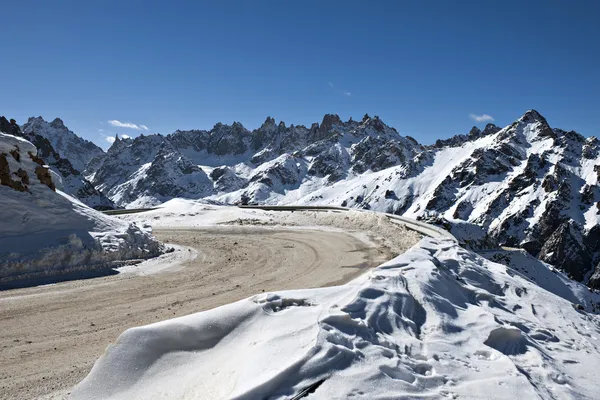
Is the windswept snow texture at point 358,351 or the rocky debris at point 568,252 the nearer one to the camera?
the windswept snow texture at point 358,351

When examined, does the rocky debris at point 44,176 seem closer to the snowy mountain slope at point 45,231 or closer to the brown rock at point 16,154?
the snowy mountain slope at point 45,231

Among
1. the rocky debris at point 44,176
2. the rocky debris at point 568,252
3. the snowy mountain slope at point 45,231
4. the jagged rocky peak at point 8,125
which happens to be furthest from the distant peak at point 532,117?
the rocky debris at point 44,176

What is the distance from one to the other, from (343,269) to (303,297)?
4744 mm

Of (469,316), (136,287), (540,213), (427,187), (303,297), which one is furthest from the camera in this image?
(427,187)

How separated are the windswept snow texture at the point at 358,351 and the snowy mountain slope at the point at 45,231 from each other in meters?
6.36

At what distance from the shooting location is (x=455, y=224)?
44.5m

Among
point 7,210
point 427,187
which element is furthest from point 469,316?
point 427,187

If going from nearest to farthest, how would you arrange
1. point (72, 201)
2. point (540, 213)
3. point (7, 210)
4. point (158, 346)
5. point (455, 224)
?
point (158, 346)
point (7, 210)
point (72, 201)
point (455, 224)
point (540, 213)

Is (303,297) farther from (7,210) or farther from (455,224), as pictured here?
(455,224)

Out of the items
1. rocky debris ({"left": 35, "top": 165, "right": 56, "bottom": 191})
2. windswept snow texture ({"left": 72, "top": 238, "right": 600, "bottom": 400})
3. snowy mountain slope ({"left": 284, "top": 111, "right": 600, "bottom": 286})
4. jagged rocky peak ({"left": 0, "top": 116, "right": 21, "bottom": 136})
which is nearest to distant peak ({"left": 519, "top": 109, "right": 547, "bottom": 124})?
snowy mountain slope ({"left": 284, "top": 111, "right": 600, "bottom": 286})

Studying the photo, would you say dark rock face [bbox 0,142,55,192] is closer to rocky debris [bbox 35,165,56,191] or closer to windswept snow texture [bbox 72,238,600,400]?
rocky debris [bbox 35,165,56,191]

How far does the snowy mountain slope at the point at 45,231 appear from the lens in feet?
33.1

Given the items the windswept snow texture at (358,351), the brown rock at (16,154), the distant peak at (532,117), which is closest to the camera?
the windswept snow texture at (358,351)

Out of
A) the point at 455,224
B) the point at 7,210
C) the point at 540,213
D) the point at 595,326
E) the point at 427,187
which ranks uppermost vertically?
the point at 427,187
